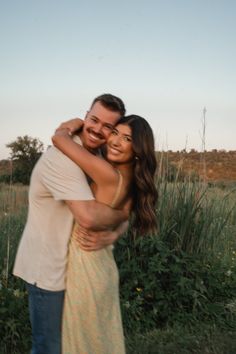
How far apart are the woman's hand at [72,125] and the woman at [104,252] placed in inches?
3.1

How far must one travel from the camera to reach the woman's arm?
2586 millimetres

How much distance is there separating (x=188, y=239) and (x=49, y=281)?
336cm

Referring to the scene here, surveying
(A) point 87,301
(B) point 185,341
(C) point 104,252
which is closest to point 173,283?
(B) point 185,341

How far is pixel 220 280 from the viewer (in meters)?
5.73

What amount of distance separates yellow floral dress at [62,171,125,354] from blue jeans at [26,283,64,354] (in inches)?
1.5

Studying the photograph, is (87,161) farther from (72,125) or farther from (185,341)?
(185,341)

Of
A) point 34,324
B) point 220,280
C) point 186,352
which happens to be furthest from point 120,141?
point 220,280

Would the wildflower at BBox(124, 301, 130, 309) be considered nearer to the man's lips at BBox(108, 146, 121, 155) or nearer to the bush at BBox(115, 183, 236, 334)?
the bush at BBox(115, 183, 236, 334)

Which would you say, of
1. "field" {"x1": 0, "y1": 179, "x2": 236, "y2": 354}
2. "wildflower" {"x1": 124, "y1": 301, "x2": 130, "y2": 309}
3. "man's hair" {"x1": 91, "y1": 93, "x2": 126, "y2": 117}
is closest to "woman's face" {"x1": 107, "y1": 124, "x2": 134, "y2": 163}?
"man's hair" {"x1": 91, "y1": 93, "x2": 126, "y2": 117}

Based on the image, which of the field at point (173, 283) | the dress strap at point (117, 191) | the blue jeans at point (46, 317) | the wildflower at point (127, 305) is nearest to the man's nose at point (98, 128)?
the dress strap at point (117, 191)

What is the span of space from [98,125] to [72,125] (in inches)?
7.1

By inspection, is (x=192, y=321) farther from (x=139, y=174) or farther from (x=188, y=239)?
(x=139, y=174)

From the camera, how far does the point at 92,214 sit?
8.32 feet

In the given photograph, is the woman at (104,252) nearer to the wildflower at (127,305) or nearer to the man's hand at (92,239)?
the man's hand at (92,239)
